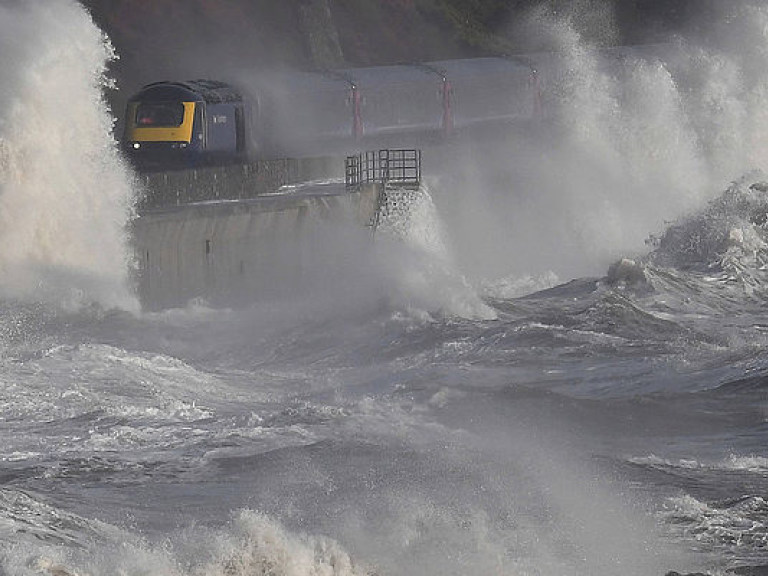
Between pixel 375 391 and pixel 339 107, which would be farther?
pixel 339 107

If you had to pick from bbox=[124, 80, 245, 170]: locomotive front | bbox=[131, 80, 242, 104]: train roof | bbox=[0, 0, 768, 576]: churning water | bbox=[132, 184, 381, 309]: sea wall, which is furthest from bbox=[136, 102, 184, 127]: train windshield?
bbox=[0, 0, 768, 576]: churning water

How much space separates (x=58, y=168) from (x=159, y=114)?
8.06 metres

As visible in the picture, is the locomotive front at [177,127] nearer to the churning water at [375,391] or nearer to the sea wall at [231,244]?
the sea wall at [231,244]

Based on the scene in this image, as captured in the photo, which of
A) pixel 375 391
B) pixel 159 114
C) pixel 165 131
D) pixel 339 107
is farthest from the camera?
pixel 339 107

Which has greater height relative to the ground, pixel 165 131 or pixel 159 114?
pixel 159 114

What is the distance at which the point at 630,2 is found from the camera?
64.3m

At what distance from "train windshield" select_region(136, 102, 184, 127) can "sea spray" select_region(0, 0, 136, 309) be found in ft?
20.0

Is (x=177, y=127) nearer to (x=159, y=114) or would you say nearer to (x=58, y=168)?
(x=159, y=114)

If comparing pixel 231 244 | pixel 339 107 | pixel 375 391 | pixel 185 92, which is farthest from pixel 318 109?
pixel 375 391

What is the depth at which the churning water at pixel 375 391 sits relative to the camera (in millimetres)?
10055

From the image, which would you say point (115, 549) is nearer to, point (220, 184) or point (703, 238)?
point (220, 184)

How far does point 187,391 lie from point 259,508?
4752mm

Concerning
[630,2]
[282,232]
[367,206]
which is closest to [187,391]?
[282,232]

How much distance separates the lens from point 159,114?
2984cm
